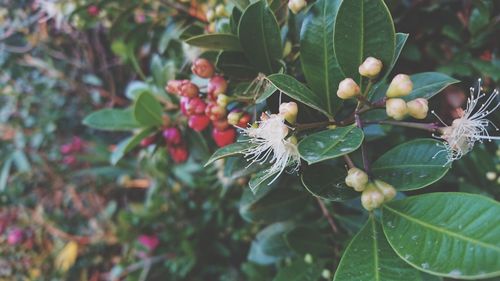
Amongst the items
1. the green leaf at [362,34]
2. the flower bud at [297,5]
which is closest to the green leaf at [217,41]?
the flower bud at [297,5]

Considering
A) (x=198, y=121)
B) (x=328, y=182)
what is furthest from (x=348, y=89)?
(x=198, y=121)

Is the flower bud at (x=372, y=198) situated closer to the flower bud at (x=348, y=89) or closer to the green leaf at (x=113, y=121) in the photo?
the flower bud at (x=348, y=89)

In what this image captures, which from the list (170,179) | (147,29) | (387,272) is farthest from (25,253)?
(387,272)

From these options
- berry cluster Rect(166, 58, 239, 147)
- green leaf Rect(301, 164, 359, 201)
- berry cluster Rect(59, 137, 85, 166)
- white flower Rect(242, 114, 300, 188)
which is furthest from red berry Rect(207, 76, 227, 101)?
berry cluster Rect(59, 137, 85, 166)

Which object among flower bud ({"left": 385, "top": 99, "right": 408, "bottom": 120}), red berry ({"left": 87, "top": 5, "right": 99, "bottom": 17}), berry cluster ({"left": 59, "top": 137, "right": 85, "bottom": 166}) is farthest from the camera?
→ berry cluster ({"left": 59, "top": 137, "right": 85, "bottom": 166})

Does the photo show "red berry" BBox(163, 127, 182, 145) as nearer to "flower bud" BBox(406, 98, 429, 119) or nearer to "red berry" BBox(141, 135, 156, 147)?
"red berry" BBox(141, 135, 156, 147)

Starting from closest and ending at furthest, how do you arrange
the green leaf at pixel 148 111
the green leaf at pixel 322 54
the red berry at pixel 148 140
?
the green leaf at pixel 322 54, the green leaf at pixel 148 111, the red berry at pixel 148 140

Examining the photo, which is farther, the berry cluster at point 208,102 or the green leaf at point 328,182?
the berry cluster at point 208,102

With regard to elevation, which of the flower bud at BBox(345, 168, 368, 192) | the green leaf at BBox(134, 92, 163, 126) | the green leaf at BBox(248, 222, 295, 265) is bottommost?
the green leaf at BBox(248, 222, 295, 265)
